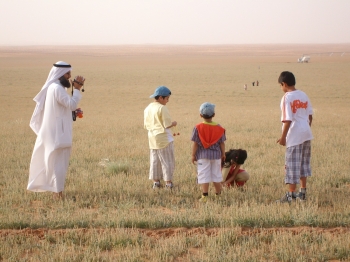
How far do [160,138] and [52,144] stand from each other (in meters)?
1.68

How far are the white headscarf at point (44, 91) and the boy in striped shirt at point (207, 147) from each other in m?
2.14

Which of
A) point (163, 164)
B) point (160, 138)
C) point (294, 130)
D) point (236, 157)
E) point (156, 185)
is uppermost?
point (294, 130)

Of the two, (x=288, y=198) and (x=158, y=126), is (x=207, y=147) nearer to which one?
(x=158, y=126)

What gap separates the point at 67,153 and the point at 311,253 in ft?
13.7

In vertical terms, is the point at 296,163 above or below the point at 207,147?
below

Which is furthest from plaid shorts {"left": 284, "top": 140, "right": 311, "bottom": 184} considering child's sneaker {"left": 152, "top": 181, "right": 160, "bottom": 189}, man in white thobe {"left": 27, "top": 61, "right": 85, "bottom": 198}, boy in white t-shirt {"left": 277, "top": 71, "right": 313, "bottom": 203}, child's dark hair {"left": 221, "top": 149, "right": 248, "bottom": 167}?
man in white thobe {"left": 27, "top": 61, "right": 85, "bottom": 198}

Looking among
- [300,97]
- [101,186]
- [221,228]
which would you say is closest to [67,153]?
[101,186]

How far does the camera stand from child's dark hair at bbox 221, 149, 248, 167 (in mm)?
8188

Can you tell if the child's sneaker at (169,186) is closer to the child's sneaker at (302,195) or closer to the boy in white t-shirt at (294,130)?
the boy in white t-shirt at (294,130)

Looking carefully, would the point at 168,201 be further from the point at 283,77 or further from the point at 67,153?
the point at 283,77

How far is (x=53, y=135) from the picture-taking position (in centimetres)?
778

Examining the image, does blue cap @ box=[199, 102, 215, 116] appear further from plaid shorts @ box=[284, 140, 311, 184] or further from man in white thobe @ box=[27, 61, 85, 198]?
man in white thobe @ box=[27, 61, 85, 198]

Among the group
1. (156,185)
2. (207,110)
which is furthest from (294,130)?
(156,185)

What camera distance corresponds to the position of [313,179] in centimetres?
895
